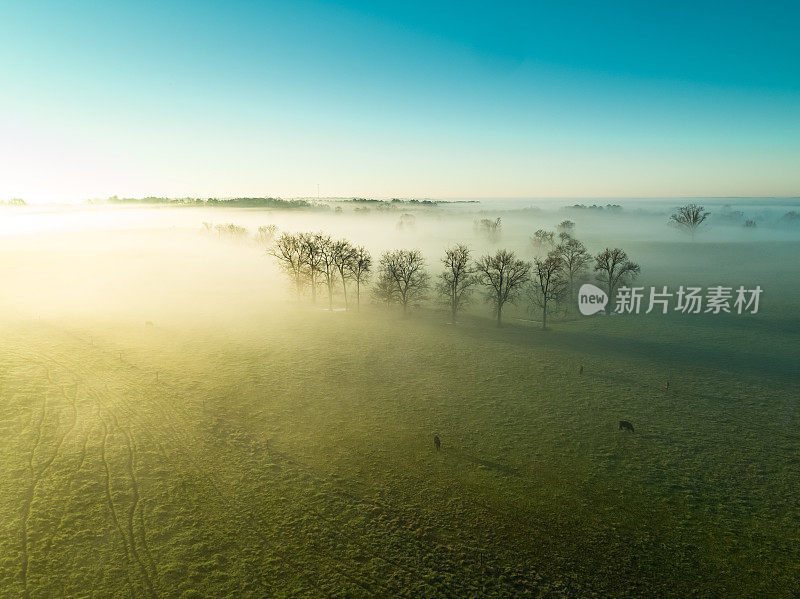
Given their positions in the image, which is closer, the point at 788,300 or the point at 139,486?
the point at 139,486

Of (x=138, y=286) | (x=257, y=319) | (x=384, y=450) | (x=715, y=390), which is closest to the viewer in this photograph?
(x=384, y=450)

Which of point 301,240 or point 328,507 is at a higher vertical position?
point 301,240

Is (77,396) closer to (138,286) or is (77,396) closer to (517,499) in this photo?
(517,499)

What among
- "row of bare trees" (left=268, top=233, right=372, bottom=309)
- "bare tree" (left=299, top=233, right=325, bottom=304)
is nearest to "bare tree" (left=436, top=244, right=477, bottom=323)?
"row of bare trees" (left=268, top=233, right=372, bottom=309)

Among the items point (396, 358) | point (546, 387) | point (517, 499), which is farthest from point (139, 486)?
point (546, 387)

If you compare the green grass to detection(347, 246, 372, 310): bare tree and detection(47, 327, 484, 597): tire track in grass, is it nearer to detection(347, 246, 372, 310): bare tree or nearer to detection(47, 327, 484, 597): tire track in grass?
detection(47, 327, 484, 597): tire track in grass

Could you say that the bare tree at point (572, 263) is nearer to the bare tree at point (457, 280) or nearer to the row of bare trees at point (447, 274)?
the row of bare trees at point (447, 274)

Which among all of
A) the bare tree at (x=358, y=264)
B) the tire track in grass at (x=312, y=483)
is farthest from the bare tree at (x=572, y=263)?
the tire track in grass at (x=312, y=483)

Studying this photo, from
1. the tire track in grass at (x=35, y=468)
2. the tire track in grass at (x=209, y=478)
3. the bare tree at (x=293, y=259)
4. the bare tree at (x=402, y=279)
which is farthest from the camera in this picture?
the bare tree at (x=293, y=259)
